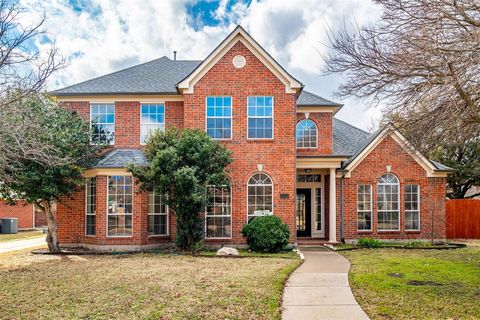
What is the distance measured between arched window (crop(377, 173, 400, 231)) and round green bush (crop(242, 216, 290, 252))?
5291mm

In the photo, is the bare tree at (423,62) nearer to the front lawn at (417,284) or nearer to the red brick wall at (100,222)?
the front lawn at (417,284)

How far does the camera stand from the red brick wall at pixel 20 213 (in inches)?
1169

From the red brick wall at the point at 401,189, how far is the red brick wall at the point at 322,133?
1.66 metres

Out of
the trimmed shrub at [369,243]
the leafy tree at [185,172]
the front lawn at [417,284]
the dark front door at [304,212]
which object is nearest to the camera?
the front lawn at [417,284]

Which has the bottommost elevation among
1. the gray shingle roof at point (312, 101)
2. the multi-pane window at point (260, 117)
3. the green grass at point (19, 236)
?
the green grass at point (19, 236)

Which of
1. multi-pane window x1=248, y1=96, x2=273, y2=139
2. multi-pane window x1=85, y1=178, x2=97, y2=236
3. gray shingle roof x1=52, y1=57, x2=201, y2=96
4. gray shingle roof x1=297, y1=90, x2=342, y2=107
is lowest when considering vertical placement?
multi-pane window x1=85, y1=178, x2=97, y2=236

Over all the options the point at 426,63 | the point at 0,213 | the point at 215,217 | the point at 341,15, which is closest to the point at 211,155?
the point at 215,217

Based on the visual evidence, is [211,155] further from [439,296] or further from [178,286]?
[439,296]

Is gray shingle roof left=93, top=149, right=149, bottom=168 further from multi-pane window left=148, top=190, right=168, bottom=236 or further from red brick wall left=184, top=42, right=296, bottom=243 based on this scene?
red brick wall left=184, top=42, right=296, bottom=243

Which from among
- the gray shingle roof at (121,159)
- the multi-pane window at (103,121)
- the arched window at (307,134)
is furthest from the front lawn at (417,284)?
the multi-pane window at (103,121)

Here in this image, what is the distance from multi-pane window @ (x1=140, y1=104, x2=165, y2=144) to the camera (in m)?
18.2

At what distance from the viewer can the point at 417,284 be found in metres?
9.83

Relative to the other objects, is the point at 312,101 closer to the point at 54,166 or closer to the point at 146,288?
the point at 54,166

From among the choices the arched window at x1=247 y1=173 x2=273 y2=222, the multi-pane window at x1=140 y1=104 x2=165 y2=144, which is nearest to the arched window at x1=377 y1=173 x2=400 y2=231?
the arched window at x1=247 y1=173 x2=273 y2=222
